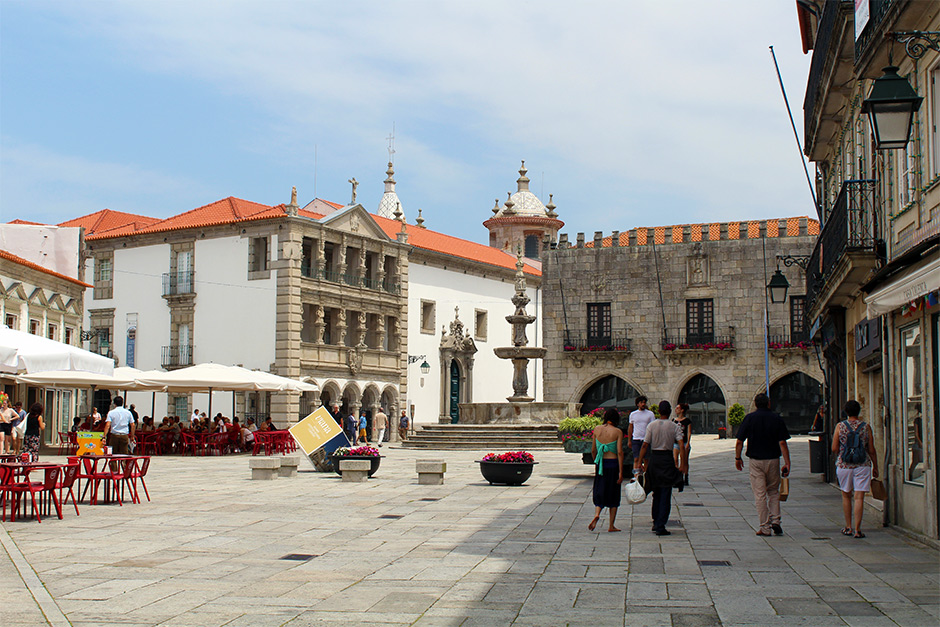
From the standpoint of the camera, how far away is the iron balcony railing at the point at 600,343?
45.4 m

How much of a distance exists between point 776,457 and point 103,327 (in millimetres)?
39192

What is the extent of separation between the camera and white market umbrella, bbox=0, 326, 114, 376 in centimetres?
1348

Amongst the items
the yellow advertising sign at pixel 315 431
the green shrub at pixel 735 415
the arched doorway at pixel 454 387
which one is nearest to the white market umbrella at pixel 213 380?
the yellow advertising sign at pixel 315 431

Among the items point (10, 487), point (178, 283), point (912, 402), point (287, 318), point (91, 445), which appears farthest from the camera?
point (178, 283)

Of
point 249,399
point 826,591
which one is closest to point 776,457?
point 826,591

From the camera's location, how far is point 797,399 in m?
43.4

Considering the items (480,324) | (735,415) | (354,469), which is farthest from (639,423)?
(480,324)

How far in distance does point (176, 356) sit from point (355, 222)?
937cm

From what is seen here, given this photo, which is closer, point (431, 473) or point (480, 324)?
point (431, 473)

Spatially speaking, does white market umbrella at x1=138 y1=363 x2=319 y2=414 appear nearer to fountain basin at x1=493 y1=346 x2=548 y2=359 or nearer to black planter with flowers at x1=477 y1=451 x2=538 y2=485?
fountain basin at x1=493 y1=346 x2=548 y2=359

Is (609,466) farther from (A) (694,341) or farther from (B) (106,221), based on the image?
(B) (106,221)

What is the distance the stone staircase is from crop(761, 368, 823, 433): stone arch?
15547 millimetres

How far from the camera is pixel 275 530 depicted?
11.3 meters

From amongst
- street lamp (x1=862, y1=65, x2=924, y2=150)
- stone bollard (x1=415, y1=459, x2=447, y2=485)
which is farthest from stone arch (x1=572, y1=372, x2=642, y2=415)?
street lamp (x1=862, y1=65, x2=924, y2=150)
